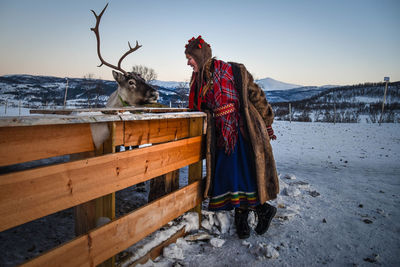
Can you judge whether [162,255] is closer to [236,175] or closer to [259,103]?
[236,175]

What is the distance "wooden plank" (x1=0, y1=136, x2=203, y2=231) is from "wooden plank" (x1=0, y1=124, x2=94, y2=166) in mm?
83

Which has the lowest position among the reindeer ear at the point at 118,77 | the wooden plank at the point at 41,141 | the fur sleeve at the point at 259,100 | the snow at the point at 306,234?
the snow at the point at 306,234

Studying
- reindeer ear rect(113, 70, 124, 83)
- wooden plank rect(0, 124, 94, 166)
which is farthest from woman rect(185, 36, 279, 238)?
reindeer ear rect(113, 70, 124, 83)

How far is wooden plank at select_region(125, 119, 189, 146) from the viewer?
1.51m

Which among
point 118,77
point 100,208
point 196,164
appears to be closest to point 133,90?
point 118,77

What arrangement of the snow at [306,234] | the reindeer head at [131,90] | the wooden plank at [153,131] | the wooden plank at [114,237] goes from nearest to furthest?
the wooden plank at [114,237], the wooden plank at [153,131], the snow at [306,234], the reindeer head at [131,90]

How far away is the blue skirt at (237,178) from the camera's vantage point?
7.30 feet

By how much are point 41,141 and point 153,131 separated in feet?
2.48

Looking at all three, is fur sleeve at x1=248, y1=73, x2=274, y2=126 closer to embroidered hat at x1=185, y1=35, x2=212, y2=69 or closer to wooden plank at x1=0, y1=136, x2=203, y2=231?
embroidered hat at x1=185, y1=35, x2=212, y2=69

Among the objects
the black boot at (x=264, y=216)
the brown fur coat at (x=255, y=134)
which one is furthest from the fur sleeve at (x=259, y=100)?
the black boot at (x=264, y=216)

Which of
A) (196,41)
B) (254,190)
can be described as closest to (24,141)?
(196,41)

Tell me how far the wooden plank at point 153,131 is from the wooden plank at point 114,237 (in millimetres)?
482

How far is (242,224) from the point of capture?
2.23m

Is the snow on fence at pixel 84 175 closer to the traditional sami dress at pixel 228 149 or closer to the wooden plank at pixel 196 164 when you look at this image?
the wooden plank at pixel 196 164
